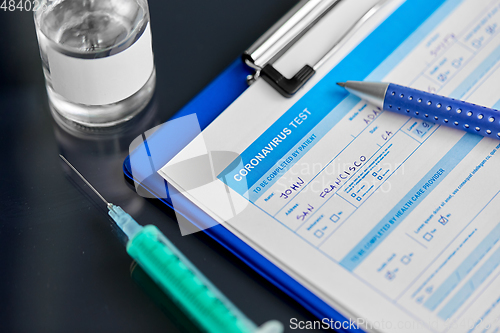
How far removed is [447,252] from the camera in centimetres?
52

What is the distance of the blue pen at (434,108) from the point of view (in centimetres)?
57

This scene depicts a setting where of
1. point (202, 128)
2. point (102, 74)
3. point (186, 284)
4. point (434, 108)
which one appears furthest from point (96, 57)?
point (434, 108)

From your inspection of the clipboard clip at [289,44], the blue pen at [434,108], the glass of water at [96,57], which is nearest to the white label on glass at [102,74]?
the glass of water at [96,57]

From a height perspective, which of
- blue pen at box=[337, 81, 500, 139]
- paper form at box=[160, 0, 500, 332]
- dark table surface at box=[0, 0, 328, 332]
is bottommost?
dark table surface at box=[0, 0, 328, 332]

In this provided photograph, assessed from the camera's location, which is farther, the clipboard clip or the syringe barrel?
the clipboard clip

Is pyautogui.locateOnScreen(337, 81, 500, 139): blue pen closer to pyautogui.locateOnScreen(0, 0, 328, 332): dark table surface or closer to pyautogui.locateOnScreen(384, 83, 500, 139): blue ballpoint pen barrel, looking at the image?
pyautogui.locateOnScreen(384, 83, 500, 139): blue ballpoint pen barrel

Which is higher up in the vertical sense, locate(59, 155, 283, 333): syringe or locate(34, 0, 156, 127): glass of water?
locate(34, 0, 156, 127): glass of water

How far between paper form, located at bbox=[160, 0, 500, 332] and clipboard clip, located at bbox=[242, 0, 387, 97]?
16mm

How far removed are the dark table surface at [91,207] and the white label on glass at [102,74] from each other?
0.19ft

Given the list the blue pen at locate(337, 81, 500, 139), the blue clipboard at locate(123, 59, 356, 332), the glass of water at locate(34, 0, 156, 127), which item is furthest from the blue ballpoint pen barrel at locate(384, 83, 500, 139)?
the glass of water at locate(34, 0, 156, 127)

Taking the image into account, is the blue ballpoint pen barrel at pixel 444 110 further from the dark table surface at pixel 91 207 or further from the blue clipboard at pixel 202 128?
the dark table surface at pixel 91 207

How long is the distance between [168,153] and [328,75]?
21 cm

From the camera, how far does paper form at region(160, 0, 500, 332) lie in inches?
19.6

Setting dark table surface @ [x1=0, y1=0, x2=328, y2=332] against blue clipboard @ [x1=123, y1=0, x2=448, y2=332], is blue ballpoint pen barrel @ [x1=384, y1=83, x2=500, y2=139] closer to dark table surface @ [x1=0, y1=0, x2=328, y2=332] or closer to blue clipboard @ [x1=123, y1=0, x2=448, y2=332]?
blue clipboard @ [x1=123, y1=0, x2=448, y2=332]
